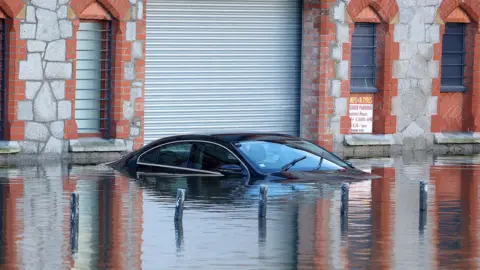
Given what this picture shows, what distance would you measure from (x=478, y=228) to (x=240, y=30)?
13.4 m

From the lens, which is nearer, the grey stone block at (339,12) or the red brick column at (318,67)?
the red brick column at (318,67)

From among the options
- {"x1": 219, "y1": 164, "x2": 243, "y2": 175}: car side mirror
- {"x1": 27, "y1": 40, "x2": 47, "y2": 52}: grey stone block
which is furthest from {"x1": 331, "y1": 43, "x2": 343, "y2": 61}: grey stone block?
{"x1": 219, "y1": 164, "x2": 243, "y2": 175}: car side mirror

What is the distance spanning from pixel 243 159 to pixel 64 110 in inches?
250

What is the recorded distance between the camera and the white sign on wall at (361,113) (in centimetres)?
3062

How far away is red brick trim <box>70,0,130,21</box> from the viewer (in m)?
26.3

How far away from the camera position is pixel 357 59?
30828 millimetres

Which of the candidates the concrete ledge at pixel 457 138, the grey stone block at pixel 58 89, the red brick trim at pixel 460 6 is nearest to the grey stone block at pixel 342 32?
the red brick trim at pixel 460 6

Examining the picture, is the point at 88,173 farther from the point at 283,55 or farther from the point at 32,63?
the point at 283,55

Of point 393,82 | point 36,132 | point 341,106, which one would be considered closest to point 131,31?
Answer: point 36,132

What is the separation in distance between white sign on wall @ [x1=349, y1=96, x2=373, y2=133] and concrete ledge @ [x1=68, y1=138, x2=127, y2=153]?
5.97 meters

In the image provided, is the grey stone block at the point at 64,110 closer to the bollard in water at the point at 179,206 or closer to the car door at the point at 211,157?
the car door at the point at 211,157

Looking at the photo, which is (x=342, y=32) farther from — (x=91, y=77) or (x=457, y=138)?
(x=91, y=77)

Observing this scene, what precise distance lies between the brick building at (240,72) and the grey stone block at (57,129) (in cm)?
4

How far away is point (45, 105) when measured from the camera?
2609 cm
